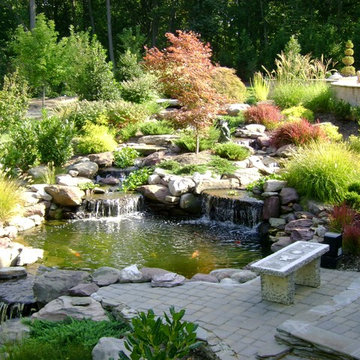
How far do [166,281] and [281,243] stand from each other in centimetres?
290

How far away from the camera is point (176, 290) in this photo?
5.60 m

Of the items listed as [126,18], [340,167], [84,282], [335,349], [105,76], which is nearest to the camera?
[335,349]

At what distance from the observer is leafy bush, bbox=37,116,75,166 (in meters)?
12.1

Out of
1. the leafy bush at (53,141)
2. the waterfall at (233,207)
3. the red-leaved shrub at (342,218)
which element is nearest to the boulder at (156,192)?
the waterfall at (233,207)

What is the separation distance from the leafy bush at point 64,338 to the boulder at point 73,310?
10 cm

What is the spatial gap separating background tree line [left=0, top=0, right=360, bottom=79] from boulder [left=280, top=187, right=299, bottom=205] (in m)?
15.2

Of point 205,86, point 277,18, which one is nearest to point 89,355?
point 205,86

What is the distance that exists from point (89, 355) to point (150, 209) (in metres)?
6.68

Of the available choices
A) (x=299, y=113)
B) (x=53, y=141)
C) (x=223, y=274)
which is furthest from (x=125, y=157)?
(x=223, y=274)

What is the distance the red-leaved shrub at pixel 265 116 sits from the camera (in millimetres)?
14336

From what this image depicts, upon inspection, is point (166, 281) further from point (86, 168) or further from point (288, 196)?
point (86, 168)

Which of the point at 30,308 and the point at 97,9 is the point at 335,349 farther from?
the point at 97,9

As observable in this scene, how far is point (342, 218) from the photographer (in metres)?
7.51

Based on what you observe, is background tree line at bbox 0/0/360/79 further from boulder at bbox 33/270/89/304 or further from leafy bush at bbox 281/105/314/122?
boulder at bbox 33/270/89/304
